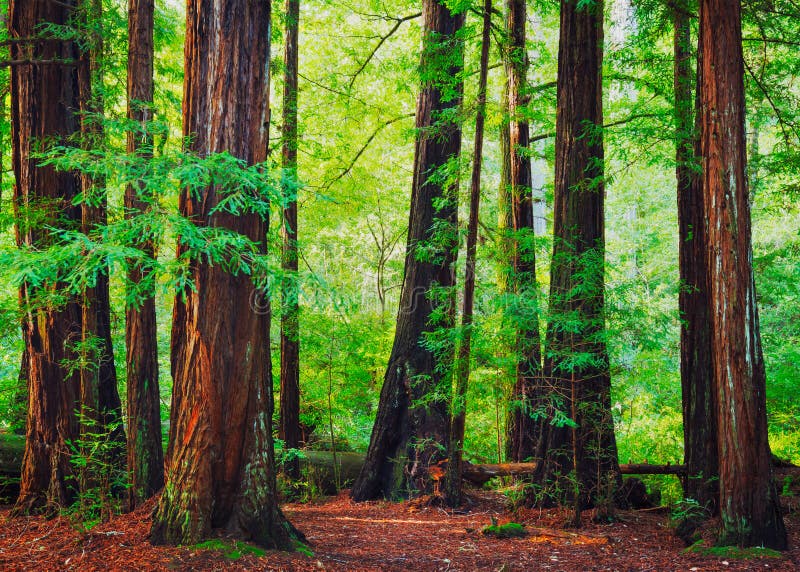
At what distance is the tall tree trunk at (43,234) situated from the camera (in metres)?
7.49

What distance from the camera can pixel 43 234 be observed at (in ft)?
23.8

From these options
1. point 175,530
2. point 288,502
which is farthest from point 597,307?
point 288,502

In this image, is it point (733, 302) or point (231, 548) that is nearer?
point (231, 548)

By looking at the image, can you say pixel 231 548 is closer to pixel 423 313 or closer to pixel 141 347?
pixel 141 347

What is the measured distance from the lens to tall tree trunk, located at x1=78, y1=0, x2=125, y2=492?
21.7ft

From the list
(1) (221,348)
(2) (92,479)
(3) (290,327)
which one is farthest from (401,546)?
(3) (290,327)

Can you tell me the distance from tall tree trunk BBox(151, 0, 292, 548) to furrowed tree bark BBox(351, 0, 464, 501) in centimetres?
389

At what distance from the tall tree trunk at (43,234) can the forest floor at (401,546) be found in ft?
1.92

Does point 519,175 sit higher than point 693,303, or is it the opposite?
point 519,175

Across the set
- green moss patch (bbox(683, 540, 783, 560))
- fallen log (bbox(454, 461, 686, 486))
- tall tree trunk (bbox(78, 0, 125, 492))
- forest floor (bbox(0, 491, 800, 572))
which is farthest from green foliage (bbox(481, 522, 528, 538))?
tall tree trunk (bbox(78, 0, 125, 492))

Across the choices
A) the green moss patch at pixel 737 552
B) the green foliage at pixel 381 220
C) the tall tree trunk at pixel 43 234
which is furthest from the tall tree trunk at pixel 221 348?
the green moss patch at pixel 737 552

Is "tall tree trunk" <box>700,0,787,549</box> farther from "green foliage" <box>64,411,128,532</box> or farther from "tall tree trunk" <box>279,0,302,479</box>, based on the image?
"tall tree trunk" <box>279,0,302,479</box>

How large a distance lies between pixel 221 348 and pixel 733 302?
4.66 m

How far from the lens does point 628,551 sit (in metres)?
6.54
